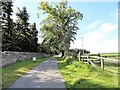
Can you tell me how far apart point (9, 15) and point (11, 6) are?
64.7 inches

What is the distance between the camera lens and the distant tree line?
37125mm

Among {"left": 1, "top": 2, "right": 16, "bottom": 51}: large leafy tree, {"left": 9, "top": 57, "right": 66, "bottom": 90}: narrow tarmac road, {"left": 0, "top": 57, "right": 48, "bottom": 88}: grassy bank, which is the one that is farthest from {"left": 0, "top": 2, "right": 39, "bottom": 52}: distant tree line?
{"left": 9, "top": 57, "right": 66, "bottom": 90}: narrow tarmac road

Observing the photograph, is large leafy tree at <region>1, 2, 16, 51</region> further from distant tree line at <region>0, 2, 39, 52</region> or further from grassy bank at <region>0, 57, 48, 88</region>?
grassy bank at <region>0, 57, 48, 88</region>

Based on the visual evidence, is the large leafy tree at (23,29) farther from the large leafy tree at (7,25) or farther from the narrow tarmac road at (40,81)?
the narrow tarmac road at (40,81)

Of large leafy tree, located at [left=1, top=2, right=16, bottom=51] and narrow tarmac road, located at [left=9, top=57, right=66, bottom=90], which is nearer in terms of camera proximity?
narrow tarmac road, located at [left=9, top=57, right=66, bottom=90]

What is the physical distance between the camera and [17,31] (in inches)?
1983

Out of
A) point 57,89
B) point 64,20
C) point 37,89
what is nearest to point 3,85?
point 37,89

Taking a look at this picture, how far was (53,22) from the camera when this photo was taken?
4662cm

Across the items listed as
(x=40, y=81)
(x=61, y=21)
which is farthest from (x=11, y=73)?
(x=61, y=21)

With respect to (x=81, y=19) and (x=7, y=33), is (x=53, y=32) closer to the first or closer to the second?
(x=81, y=19)

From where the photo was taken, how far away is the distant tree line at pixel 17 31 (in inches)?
1462

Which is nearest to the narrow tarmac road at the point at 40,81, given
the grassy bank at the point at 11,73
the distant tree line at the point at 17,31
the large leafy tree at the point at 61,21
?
the grassy bank at the point at 11,73

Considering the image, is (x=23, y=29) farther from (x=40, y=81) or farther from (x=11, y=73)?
(x=40, y=81)

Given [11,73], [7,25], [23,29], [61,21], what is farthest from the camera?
[23,29]
